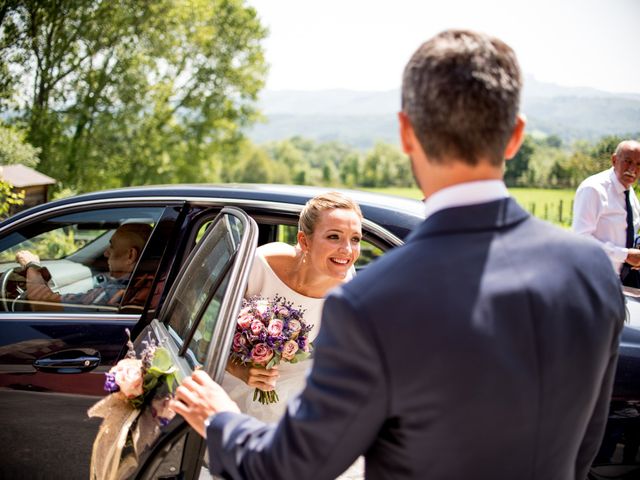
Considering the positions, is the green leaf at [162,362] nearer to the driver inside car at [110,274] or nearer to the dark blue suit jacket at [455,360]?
the dark blue suit jacket at [455,360]

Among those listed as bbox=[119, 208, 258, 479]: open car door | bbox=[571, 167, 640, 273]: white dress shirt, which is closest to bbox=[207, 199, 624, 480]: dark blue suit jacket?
bbox=[119, 208, 258, 479]: open car door

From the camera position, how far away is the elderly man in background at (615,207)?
479cm

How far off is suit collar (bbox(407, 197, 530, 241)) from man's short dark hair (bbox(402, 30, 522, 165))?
0.29 ft

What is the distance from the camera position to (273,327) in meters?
2.56

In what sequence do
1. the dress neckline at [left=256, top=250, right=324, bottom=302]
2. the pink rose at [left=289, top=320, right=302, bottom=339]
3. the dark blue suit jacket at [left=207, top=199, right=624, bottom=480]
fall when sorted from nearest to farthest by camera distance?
the dark blue suit jacket at [left=207, top=199, right=624, bottom=480]
the pink rose at [left=289, top=320, right=302, bottom=339]
the dress neckline at [left=256, top=250, right=324, bottom=302]

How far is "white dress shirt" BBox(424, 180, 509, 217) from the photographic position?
1.13 m

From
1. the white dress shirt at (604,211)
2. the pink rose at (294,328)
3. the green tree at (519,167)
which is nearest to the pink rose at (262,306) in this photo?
the pink rose at (294,328)

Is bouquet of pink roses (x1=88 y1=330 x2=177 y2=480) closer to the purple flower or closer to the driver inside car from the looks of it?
the purple flower

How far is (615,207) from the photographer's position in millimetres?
4836

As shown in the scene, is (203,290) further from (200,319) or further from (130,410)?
(130,410)

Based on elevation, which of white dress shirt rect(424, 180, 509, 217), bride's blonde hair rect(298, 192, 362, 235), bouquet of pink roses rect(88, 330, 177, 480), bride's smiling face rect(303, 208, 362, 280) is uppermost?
white dress shirt rect(424, 180, 509, 217)

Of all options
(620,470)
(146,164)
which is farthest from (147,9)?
(620,470)

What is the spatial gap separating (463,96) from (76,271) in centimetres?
296

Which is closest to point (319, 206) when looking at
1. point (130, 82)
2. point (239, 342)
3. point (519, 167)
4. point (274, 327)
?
point (274, 327)
